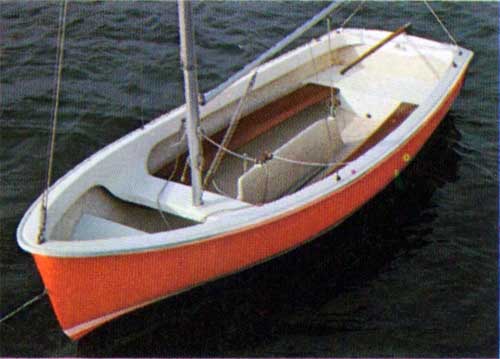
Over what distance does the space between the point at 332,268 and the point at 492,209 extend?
3.15m

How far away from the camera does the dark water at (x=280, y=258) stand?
384 inches

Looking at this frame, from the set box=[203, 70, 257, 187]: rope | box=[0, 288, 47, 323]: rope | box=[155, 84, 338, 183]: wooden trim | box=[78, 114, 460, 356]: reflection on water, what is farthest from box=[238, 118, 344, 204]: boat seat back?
box=[0, 288, 47, 323]: rope

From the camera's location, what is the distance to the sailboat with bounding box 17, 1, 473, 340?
29.4 feet

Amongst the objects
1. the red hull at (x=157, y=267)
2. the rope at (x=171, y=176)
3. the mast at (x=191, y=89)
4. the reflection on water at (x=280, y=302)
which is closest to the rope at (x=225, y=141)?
the rope at (x=171, y=176)

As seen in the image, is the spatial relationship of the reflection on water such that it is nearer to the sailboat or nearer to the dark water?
the dark water

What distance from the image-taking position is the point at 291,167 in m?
11.1

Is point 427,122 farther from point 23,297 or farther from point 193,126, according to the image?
point 23,297

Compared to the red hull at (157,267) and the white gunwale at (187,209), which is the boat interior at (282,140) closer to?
the white gunwale at (187,209)

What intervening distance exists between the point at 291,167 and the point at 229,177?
1.05 metres

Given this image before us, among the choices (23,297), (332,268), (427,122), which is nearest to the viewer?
(23,297)

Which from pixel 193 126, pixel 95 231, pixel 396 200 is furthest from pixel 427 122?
pixel 95 231

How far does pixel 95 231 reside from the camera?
968 cm

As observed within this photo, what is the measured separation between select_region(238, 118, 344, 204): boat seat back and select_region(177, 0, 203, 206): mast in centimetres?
76

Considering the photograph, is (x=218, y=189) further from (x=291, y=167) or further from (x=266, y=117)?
(x=266, y=117)
